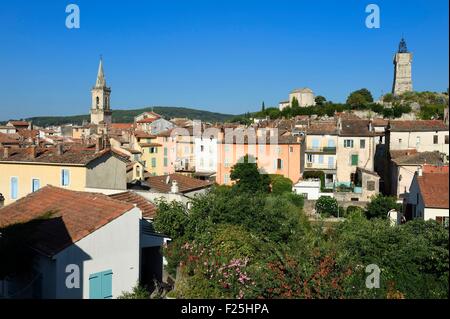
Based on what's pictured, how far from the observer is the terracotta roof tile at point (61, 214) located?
37.9 feet

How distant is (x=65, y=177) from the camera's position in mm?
22016

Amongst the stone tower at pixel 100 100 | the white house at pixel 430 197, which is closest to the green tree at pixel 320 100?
the stone tower at pixel 100 100

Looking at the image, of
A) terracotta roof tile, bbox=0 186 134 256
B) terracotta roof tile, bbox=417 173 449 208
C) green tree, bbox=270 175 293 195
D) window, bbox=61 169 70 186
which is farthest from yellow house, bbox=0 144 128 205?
terracotta roof tile, bbox=417 173 449 208

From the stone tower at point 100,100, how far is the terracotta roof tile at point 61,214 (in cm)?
8103

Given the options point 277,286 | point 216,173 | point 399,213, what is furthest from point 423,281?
point 216,173

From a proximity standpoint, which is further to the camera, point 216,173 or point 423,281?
point 216,173

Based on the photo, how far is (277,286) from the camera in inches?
348

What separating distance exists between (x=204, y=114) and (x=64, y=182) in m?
124

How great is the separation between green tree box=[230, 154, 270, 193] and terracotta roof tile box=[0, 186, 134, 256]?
61.2 ft

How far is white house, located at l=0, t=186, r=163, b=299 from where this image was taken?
11297mm

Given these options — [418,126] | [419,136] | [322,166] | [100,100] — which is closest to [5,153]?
[322,166]

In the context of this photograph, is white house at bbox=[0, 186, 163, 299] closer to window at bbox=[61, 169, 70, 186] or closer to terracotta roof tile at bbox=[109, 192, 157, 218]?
terracotta roof tile at bbox=[109, 192, 157, 218]

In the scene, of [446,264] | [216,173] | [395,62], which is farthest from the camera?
[395,62]
